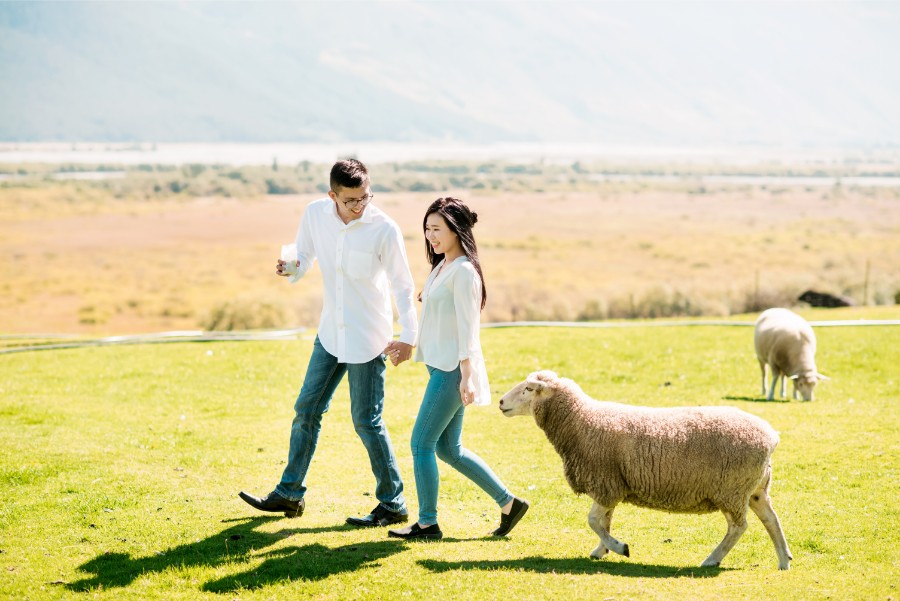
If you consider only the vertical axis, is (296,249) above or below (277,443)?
above

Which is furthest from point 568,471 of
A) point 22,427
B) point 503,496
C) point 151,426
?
point 22,427

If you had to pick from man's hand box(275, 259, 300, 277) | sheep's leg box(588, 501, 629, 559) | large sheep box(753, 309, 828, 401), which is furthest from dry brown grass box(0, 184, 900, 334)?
sheep's leg box(588, 501, 629, 559)

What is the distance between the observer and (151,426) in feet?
43.4

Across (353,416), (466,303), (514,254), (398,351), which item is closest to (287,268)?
(398,351)

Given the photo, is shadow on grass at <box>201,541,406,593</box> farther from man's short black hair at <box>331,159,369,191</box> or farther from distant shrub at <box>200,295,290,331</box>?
distant shrub at <box>200,295,290,331</box>

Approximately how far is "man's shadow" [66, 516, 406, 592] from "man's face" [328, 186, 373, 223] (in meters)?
2.67

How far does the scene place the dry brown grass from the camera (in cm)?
4066

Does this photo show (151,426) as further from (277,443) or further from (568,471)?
(568,471)

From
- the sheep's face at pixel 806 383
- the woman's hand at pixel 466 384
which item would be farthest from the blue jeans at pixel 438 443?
the sheep's face at pixel 806 383

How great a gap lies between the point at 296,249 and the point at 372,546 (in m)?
2.55

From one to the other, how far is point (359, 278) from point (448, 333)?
3.07ft

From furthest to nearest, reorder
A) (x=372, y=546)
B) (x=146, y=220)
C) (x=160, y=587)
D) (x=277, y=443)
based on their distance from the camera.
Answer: (x=146, y=220) < (x=277, y=443) < (x=372, y=546) < (x=160, y=587)

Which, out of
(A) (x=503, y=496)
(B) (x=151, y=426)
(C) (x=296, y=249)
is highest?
(C) (x=296, y=249)

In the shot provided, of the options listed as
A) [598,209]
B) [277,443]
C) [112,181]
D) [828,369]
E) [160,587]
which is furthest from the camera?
[112,181]
